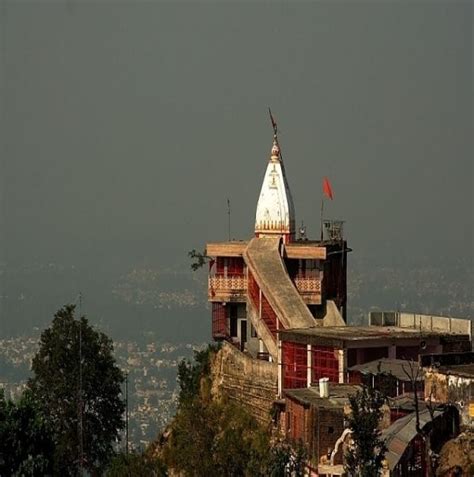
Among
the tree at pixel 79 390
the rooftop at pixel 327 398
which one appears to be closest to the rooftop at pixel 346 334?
the rooftop at pixel 327 398

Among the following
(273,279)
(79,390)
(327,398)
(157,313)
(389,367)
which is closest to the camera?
(327,398)

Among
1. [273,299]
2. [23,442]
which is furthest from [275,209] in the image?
[23,442]

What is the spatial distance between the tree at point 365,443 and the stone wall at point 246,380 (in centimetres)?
1222

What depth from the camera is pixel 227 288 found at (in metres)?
45.6

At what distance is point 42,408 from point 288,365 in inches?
404

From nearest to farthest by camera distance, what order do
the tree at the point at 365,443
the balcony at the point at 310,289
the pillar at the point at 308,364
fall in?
1. the tree at the point at 365,443
2. the pillar at the point at 308,364
3. the balcony at the point at 310,289

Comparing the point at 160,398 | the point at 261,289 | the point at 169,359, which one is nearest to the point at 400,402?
the point at 261,289

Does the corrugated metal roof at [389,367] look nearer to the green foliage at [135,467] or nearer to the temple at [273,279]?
the temple at [273,279]

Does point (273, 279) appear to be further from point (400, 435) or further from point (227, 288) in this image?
point (400, 435)

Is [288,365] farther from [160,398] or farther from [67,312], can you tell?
[160,398]

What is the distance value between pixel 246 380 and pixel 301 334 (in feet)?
13.6

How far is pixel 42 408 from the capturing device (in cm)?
4656

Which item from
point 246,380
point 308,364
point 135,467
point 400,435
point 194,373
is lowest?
point 135,467

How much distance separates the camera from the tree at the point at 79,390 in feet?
153
